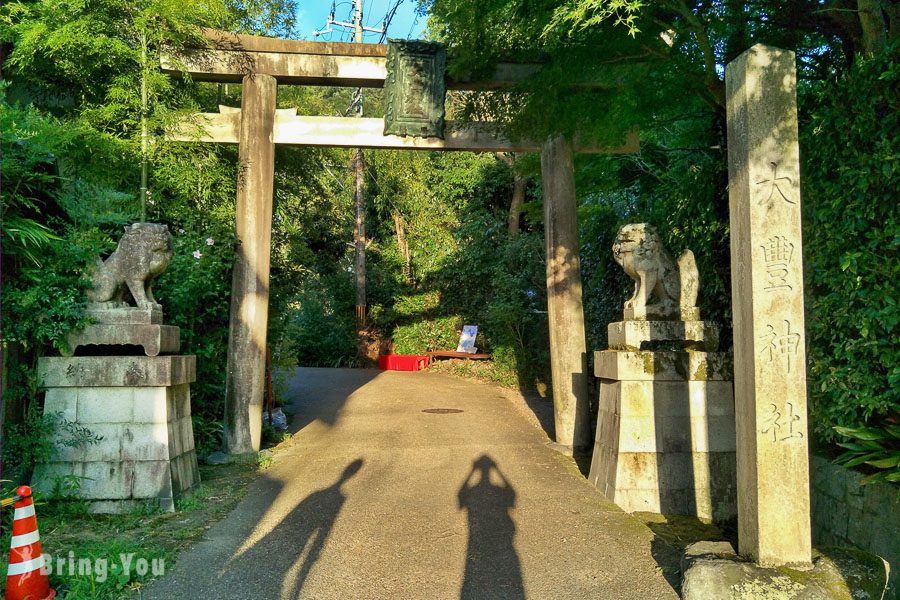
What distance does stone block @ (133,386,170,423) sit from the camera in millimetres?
5703

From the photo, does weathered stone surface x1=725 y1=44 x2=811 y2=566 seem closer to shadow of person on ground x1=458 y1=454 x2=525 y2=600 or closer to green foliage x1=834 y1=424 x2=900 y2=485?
green foliage x1=834 y1=424 x2=900 y2=485

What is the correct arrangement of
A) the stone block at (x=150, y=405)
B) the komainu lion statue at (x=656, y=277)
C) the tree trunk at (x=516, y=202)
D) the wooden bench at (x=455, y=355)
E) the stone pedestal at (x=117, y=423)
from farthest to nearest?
the tree trunk at (x=516, y=202)
the wooden bench at (x=455, y=355)
the komainu lion statue at (x=656, y=277)
the stone block at (x=150, y=405)
the stone pedestal at (x=117, y=423)

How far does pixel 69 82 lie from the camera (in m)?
7.97

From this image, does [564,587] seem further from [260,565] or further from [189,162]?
[189,162]

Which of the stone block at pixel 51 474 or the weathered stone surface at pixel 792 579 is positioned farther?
the stone block at pixel 51 474

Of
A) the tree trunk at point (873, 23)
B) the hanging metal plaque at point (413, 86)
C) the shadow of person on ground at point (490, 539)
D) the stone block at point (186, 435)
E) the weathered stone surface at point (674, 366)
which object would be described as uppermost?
the hanging metal plaque at point (413, 86)

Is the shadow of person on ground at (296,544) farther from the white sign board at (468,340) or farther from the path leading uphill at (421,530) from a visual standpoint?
the white sign board at (468,340)

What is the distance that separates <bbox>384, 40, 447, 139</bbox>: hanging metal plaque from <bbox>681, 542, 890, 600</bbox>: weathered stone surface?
250 inches

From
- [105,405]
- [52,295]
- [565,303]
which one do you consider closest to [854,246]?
[565,303]

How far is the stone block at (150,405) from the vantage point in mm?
5703

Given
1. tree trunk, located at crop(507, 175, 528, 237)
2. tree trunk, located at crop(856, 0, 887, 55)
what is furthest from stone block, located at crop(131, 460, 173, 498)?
tree trunk, located at crop(507, 175, 528, 237)

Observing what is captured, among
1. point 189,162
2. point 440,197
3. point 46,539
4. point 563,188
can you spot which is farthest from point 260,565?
point 440,197

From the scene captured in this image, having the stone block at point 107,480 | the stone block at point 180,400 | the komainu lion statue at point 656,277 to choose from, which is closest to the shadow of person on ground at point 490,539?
the komainu lion statue at point 656,277

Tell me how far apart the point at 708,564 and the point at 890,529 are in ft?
3.87
